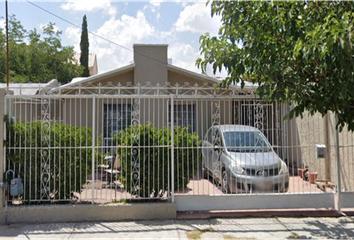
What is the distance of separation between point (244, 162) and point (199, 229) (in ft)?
5.67

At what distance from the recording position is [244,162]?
6.59 metres

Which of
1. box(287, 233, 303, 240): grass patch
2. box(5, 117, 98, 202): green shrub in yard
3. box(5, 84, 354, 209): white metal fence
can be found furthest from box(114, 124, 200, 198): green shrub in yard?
box(287, 233, 303, 240): grass patch

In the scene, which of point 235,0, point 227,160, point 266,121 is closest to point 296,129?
point 266,121

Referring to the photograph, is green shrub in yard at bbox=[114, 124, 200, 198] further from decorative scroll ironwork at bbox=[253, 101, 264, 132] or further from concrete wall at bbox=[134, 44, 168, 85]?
concrete wall at bbox=[134, 44, 168, 85]

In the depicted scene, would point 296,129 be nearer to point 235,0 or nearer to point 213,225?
point 213,225

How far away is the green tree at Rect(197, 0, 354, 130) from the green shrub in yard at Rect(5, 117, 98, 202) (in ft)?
10.5

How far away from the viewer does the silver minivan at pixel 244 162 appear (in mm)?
6566

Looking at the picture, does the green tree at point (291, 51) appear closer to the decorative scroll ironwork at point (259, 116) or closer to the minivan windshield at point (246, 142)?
the decorative scroll ironwork at point (259, 116)

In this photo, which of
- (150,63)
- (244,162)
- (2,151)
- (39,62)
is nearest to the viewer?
(2,151)

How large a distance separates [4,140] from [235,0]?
16.2 ft

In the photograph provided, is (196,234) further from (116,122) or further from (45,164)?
(116,122)

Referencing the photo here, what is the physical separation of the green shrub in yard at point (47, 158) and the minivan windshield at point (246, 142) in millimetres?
2904

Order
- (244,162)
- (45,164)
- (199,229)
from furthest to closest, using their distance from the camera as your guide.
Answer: (244,162), (45,164), (199,229)

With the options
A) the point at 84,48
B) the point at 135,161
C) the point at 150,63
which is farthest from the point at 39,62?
the point at 135,161
